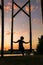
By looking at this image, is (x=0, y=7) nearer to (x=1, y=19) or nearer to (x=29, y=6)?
(x=1, y=19)

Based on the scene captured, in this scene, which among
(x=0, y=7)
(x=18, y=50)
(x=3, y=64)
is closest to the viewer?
(x=3, y=64)

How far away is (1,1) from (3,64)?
161cm

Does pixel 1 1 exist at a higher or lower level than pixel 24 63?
higher

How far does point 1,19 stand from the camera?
16.3 feet

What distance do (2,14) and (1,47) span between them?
687 millimetres

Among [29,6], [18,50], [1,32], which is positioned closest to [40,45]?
[1,32]

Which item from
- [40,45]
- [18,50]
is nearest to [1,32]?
[40,45]

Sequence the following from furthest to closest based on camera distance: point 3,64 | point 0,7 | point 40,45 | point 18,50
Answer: point 18,50 < point 40,45 < point 0,7 < point 3,64

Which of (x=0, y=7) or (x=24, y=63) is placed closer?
(x=24, y=63)

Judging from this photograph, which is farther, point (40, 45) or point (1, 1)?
point (40, 45)

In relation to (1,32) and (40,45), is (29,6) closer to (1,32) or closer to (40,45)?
(40,45)

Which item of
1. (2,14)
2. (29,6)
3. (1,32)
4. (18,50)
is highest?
(29,6)

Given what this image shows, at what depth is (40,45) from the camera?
7.05 m

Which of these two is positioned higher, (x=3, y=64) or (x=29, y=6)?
(x=29, y=6)
